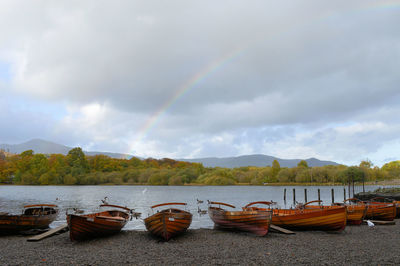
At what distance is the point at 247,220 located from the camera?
18375 millimetres

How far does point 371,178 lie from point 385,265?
12600 centimetres

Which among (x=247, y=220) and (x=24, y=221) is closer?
(x=247, y=220)

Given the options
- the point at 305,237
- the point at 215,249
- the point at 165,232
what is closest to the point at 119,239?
the point at 165,232

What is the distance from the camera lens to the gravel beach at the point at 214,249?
1191 cm

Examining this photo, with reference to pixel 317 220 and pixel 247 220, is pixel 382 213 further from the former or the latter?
pixel 247 220

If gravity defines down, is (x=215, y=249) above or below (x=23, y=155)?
below

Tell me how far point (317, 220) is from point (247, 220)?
443 centimetres

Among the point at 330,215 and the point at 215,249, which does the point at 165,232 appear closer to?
the point at 215,249

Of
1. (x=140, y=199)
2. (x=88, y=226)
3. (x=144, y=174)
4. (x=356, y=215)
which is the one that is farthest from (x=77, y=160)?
(x=356, y=215)

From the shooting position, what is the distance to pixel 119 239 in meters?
17.2

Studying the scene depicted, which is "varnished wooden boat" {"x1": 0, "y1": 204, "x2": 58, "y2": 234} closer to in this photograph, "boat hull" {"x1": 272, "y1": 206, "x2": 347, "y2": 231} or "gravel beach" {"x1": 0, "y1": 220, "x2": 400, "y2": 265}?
"gravel beach" {"x1": 0, "y1": 220, "x2": 400, "y2": 265}

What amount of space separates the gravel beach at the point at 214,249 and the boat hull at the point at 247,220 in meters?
0.49

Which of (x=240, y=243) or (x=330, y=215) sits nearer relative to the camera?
(x=240, y=243)

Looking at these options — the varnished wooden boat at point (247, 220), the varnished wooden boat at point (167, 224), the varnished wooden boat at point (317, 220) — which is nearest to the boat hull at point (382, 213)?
the varnished wooden boat at point (317, 220)
